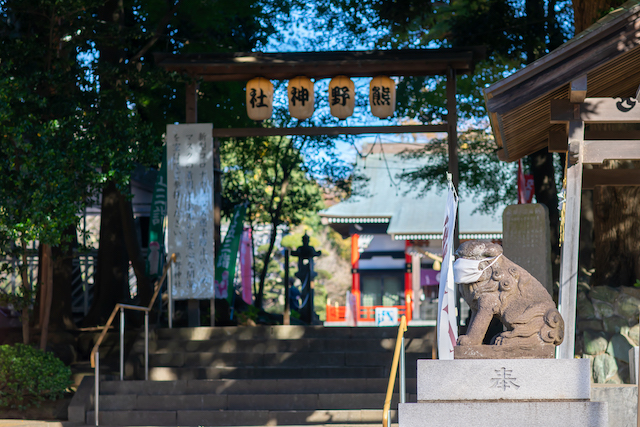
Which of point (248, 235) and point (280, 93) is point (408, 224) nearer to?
point (248, 235)

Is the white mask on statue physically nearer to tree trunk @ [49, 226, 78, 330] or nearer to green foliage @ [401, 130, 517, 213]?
tree trunk @ [49, 226, 78, 330]

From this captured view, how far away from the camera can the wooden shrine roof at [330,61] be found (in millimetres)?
11047

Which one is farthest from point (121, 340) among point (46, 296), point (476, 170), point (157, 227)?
point (476, 170)

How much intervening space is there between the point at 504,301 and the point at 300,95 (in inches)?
266

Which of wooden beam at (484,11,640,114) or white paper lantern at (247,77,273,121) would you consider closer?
wooden beam at (484,11,640,114)

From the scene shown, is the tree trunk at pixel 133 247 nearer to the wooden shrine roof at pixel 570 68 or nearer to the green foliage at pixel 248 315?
the green foliage at pixel 248 315

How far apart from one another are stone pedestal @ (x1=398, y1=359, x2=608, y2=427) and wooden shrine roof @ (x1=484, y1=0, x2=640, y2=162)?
2760 mm

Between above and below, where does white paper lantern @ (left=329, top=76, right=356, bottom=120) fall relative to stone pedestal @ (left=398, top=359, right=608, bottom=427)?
above

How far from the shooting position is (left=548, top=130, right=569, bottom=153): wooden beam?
26.7 ft

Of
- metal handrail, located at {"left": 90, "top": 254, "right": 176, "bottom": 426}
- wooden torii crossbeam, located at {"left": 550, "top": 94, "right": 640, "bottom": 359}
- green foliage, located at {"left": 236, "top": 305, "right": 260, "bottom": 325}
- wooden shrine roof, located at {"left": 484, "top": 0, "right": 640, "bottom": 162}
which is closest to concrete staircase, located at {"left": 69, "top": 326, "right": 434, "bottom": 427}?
metal handrail, located at {"left": 90, "top": 254, "right": 176, "bottom": 426}

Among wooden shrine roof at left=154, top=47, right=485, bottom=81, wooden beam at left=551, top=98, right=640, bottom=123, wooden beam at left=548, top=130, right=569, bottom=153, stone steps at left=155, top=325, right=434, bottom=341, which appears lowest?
stone steps at left=155, top=325, right=434, bottom=341

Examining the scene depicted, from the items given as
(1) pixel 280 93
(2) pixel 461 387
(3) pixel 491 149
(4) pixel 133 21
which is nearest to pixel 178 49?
(4) pixel 133 21

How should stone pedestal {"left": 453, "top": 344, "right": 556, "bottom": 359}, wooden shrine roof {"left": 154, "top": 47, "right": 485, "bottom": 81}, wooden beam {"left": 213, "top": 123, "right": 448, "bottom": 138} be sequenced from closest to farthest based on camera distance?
stone pedestal {"left": 453, "top": 344, "right": 556, "bottom": 359}
wooden shrine roof {"left": 154, "top": 47, "right": 485, "bottom": 81}
wooden beam {"left": 213, "top": 123, "right": 448, "bottom": 138}

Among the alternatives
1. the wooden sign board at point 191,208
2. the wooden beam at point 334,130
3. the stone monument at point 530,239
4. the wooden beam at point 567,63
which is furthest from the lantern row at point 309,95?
the wooden beam at point 567,63
